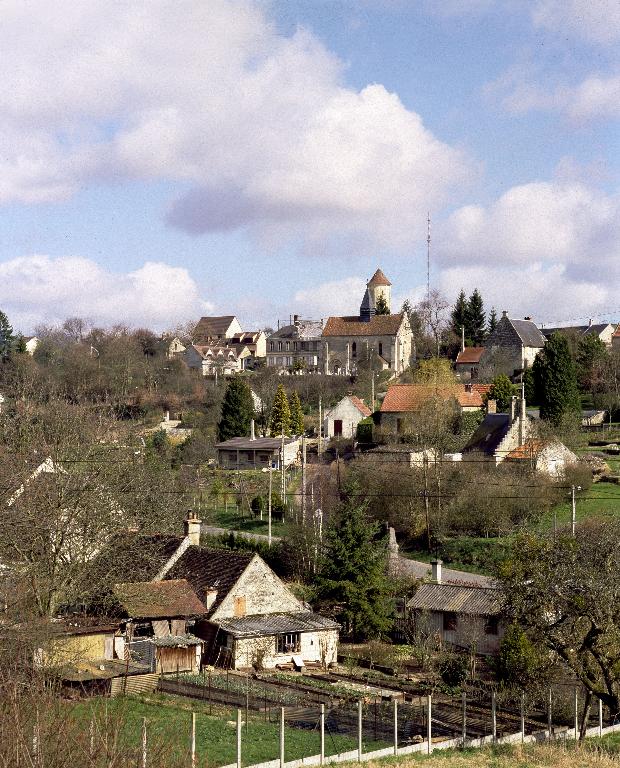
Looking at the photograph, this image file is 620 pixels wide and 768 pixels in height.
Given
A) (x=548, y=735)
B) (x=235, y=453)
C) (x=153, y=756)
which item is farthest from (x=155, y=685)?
(x=235, y=453)

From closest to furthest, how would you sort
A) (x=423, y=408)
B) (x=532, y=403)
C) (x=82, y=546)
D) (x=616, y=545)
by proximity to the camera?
1. (x=616, y=545)
2. (x=82, y=546)
3. (x=423, y=408)
4. (x=532, y=403)

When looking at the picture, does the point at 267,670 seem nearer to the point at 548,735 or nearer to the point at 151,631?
the point at 151,631

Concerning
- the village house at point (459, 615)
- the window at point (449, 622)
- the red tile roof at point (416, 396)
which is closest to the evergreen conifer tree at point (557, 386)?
the red tile roof at point (416, 396)

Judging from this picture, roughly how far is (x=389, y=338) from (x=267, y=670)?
63.6 m

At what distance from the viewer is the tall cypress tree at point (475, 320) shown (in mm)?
94750

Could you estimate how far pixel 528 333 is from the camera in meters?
85.8

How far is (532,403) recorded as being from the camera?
72.1 meters

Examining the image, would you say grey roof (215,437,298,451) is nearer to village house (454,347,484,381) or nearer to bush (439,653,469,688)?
village house (454,347,484,381)

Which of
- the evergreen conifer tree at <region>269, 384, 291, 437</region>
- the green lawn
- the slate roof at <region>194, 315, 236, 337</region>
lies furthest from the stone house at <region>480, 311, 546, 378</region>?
the green lawn

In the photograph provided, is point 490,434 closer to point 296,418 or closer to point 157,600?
point 296,418

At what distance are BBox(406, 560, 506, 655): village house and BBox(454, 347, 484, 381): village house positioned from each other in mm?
52118

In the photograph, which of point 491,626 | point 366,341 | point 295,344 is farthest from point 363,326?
point 491,626

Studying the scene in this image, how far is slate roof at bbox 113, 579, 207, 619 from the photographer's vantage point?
3062 cm

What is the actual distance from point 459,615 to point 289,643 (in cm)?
548
